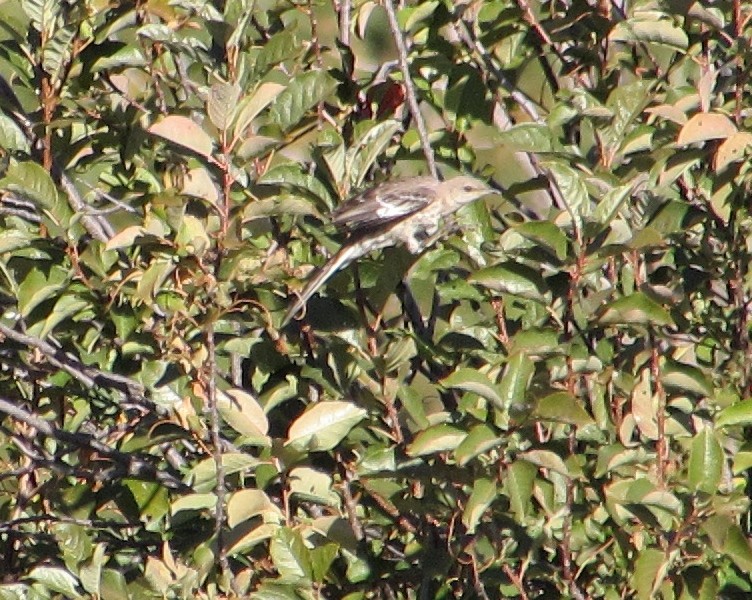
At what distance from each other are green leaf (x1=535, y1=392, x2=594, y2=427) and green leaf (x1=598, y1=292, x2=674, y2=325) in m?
0.24

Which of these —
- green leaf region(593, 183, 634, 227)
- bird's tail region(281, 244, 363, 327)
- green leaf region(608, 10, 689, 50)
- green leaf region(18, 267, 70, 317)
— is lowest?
bird's tail region(281, 244, 363, 327)

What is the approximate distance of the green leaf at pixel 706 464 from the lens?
315 cm

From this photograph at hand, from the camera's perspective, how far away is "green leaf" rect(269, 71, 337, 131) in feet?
11.7

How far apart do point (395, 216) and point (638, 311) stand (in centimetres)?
119

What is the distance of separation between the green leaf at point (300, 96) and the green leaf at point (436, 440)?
0.94m

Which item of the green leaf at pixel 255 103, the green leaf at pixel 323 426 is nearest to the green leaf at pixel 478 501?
the green leaf at pixel 323 426

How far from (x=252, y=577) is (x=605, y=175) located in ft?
4.87

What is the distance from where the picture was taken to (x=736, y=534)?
326 centimetres

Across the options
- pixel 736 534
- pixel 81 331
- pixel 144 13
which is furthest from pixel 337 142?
pixel 736 534

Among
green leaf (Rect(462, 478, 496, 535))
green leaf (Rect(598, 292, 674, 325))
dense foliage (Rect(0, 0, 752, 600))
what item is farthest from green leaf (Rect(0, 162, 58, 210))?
green leaf (Rect(598, 292, 674, 325))

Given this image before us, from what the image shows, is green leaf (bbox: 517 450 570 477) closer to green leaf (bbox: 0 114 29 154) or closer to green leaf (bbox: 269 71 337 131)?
green leaf (bbox: 269 71 337 131)

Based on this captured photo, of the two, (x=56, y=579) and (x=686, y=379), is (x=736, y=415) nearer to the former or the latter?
(x=686, y=379)

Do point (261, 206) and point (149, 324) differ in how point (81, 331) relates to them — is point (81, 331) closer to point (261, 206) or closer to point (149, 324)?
point (149, 324)

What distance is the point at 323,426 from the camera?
3.41 m
